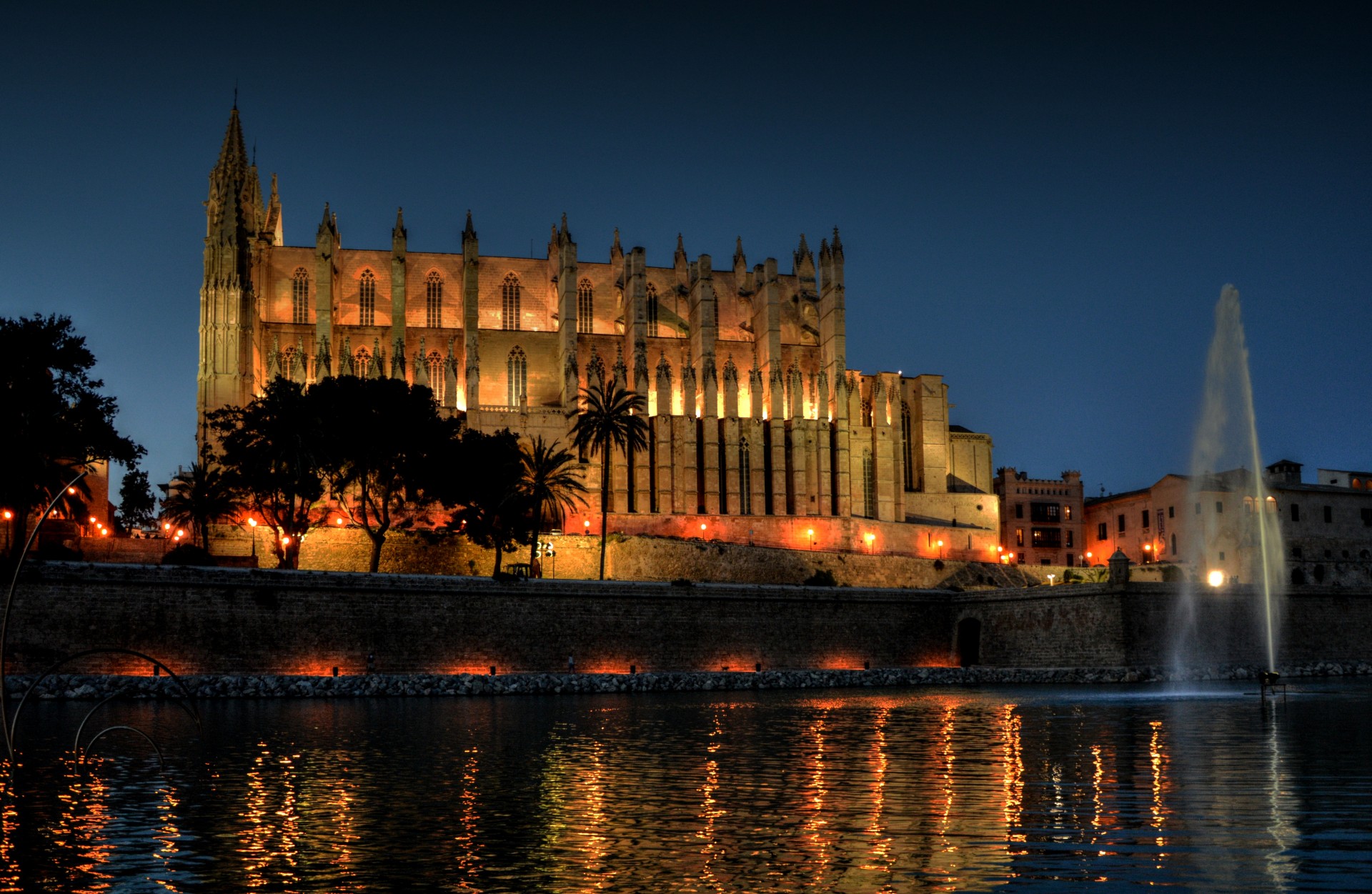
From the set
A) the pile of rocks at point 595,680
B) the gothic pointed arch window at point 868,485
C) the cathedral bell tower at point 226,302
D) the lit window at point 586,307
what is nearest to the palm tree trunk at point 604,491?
the pile of rocks at point 595,680

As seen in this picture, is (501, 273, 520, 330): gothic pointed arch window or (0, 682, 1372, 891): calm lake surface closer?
(0, 682, 1372, 891): calm lake surface

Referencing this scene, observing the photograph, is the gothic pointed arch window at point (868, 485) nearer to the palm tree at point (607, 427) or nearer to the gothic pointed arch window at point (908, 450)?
the gothic pointed arch window at point (908, 450)

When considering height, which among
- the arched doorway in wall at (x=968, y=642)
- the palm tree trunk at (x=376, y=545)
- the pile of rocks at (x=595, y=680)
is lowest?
the pile of rocks at (x=595, y=680)

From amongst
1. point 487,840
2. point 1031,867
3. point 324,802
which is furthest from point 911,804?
point 324,802

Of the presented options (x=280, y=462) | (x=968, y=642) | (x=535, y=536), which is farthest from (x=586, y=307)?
(x=968, y=642)

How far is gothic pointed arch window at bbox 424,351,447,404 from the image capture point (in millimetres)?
82000

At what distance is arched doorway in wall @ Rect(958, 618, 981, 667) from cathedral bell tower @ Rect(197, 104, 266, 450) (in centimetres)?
4051

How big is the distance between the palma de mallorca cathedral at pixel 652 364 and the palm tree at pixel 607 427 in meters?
2.64

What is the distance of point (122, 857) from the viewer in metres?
14.5

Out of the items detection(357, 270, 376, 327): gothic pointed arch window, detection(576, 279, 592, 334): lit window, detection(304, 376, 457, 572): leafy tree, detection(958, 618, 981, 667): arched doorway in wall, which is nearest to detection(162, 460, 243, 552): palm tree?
detection(304, 376, 457, 572): leafy tree

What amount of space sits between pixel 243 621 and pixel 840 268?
5143 cm

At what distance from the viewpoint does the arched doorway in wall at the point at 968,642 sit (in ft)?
198

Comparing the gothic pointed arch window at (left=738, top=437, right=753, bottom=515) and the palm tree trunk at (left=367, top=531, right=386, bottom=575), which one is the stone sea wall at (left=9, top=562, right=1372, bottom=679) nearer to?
the palm tree trunk at (left=367, top=531, right=386, bottom=575)

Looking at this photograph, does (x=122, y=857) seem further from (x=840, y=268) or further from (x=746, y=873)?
(x=840, y=268)
